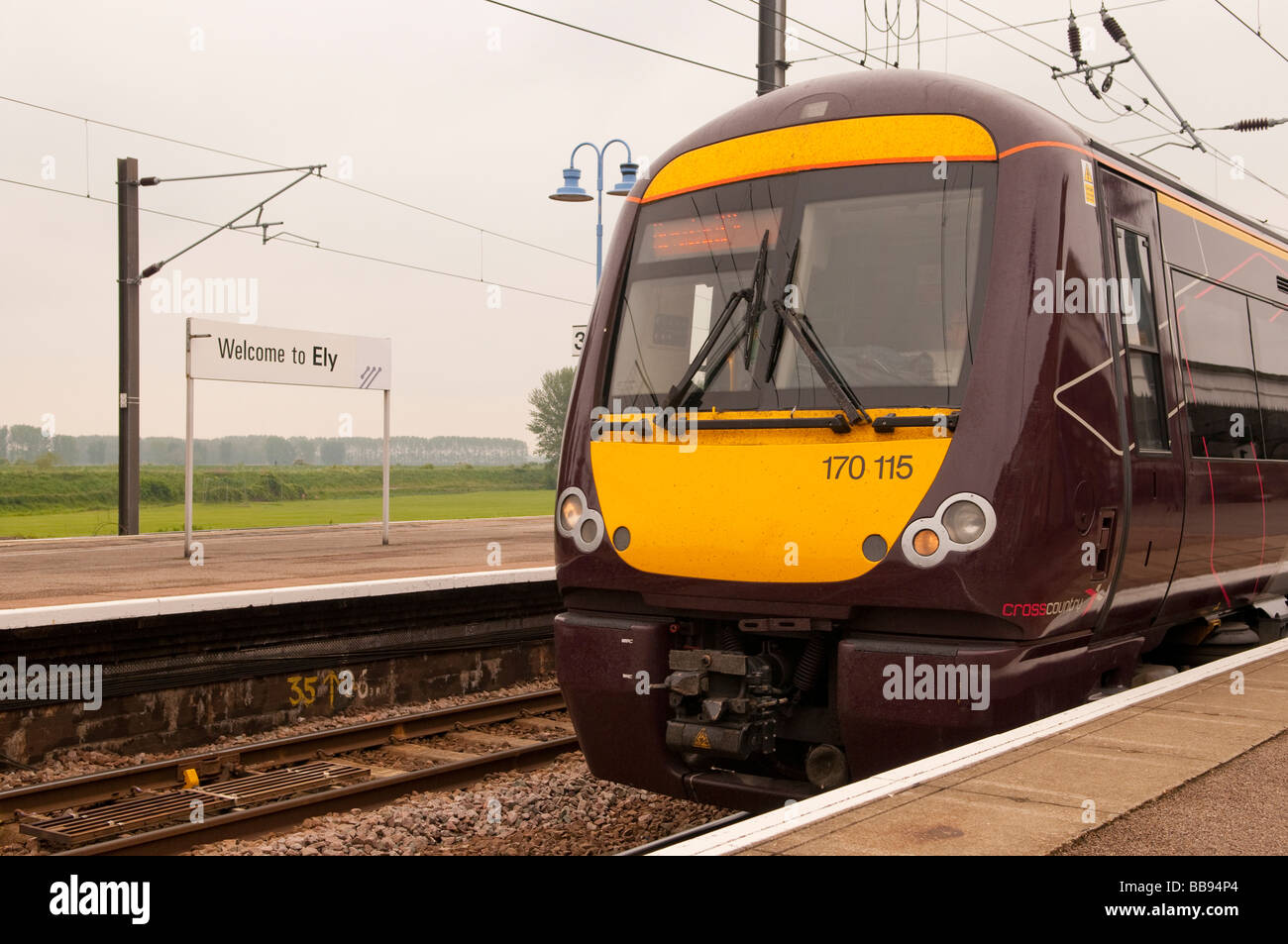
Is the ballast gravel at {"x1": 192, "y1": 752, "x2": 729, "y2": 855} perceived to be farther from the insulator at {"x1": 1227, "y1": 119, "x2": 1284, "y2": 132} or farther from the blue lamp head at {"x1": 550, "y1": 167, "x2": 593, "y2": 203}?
the blue lamp head at {"x1": 550, "y1": 167, "x2": 593, "y2": 203}

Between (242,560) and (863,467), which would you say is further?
(242,560)

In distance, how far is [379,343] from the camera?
19.4 meters

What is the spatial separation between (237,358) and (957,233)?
44.1 ft

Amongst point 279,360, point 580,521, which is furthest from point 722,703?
point 279,360

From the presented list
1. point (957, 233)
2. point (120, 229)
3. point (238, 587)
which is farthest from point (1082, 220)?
point (120, 229)

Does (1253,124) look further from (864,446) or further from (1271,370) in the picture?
(864,446)

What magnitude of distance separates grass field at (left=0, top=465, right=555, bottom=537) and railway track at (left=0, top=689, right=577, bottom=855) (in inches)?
864

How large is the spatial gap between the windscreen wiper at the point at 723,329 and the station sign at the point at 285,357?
484 inches

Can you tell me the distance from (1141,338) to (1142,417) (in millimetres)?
395

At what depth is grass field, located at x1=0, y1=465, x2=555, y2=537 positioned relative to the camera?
35312 millimetres

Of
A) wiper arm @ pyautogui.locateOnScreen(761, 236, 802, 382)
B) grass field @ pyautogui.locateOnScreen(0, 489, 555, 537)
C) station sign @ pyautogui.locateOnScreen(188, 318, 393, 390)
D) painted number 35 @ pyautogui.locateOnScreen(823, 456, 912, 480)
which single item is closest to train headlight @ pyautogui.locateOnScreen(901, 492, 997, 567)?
painted number 35 @ pyautogui.locateOnScreen(823, 456, 912, 480)

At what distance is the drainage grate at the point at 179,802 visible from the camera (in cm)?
693

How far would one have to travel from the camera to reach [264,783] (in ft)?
26.4

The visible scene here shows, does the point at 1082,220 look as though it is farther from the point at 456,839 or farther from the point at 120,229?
the point at 120,229
